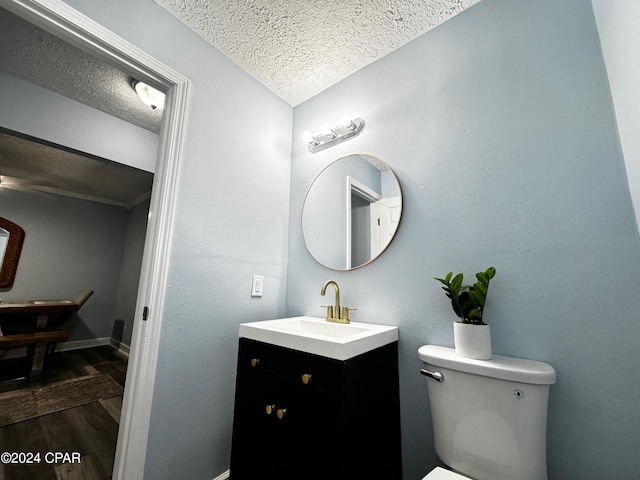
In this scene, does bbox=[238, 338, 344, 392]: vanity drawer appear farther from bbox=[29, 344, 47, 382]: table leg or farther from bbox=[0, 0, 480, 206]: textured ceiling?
bbox=[29, 344, 47, 382]: table leg

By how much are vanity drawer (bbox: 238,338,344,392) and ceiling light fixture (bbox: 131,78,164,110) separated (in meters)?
1.79

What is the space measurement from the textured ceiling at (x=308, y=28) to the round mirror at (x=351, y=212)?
1.93ft

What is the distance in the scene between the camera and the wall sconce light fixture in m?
1.42

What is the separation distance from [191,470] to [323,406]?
2.69 ft

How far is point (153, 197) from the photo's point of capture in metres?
1.13

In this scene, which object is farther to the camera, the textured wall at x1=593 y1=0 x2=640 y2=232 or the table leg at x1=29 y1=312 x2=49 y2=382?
the table leg at x1=29 y1=312 x2=49 y2=382

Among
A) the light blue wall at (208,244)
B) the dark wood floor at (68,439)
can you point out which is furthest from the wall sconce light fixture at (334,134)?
the dark wood floor at (68,439)

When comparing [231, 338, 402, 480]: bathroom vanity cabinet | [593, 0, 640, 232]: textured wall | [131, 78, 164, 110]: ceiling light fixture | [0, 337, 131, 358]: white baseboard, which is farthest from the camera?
[0, 337, 131, 358]: white baseboard

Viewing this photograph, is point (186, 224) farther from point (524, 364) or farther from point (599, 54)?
point (599, 54)

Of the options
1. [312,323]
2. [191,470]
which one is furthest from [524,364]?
[191,470]

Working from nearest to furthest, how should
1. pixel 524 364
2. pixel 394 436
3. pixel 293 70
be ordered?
pixel 524 364 < pixel 394 436 < pixel 293 70

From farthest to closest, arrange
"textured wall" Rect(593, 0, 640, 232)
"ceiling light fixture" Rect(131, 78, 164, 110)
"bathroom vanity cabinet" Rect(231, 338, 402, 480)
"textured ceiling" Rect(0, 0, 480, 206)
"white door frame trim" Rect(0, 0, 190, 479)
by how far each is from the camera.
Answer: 1. "ceiling light fixture" Rect(131, 78, 164, 110)
2. "textured ceiling" Rect(0, 0, 480, 206)
3. "white door frame trim" Rect(0, 0, 190, 479)
4. "bathroom vanity cabinet" Rect(231, 338, 402, 480)
5. "textured wall" Rect(593, 0, 640, 232)

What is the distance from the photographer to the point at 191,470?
1097 mm

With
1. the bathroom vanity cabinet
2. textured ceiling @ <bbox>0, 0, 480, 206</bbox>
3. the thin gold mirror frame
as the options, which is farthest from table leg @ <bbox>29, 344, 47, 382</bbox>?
the bathroom vanity cabinet
